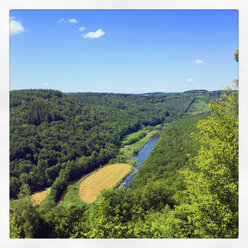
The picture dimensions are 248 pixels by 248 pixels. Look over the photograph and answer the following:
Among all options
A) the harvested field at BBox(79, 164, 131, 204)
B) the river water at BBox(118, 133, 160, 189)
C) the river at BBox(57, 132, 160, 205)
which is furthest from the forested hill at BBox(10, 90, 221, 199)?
the river water at BBox(118, 133, 160, 189)

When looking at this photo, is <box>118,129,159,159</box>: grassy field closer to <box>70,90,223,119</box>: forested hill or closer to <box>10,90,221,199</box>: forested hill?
<box>10,90,221,199</box>: forested hill

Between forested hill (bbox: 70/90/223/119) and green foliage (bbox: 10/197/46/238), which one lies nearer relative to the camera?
green foliage (bbox: 10/197/46/238)

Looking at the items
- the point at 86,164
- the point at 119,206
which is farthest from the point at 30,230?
the point at 86,164

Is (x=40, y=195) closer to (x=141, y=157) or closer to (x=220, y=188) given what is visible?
(x=141, y=157)

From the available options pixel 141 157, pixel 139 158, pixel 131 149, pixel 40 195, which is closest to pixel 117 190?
pixel 40 195

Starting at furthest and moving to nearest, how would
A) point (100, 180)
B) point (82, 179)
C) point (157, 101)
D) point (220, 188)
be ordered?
1. point (157, 101)
2. point (82, 179)
3. point (100, 180)
4. point (220, 188)

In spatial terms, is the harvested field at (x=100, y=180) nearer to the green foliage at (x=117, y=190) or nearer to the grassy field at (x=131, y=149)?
the green foliage at (x=117, y=190)
